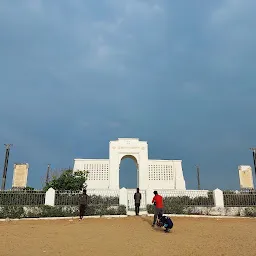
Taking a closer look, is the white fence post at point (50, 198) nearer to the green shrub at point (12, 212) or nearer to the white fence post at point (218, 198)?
the green shrub at point (12, 212)

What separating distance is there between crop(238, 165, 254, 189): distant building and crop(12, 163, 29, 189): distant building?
52.9 feet

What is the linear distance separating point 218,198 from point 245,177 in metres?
5.92

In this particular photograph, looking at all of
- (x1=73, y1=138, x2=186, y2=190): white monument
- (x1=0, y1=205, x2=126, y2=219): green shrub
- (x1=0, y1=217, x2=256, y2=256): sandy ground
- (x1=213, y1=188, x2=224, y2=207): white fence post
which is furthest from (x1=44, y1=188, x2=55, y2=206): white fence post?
(x1=73, y1=138, x2=186, y2=190): white monument

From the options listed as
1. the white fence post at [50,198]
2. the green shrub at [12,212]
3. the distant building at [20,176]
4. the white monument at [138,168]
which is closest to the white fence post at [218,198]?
the white fence post at [50,198]

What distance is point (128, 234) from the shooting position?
10.3 meters

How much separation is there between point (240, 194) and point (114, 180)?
12254 mm

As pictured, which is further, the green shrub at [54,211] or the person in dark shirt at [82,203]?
the green shrub at [54,211]

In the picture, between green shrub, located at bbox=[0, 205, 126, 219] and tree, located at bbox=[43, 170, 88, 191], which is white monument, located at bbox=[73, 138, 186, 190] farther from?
green shrub, located at bbox=[0, 205, 126, 219]

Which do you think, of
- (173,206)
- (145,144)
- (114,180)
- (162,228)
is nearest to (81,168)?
(114,180)

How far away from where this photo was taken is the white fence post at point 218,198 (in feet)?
57.1

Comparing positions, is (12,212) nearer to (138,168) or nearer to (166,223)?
(166,223)

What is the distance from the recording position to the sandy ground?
24.7ft

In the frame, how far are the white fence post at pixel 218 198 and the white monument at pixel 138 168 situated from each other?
1013cm

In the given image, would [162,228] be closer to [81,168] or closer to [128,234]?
[128,234]
